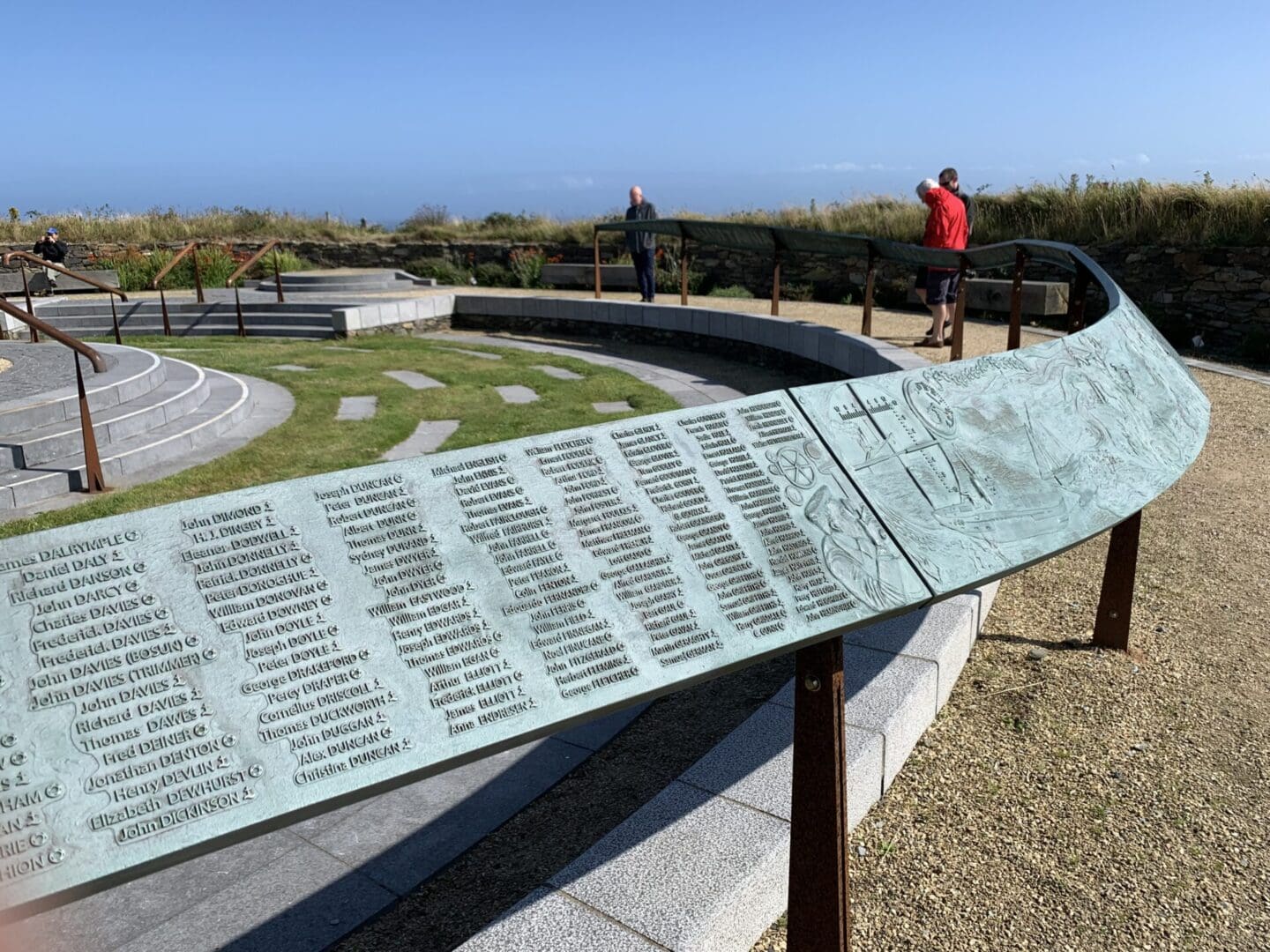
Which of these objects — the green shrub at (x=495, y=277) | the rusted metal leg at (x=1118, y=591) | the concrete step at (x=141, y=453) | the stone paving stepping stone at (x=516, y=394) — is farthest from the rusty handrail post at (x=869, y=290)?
the green shrub at (x=495, y=277)

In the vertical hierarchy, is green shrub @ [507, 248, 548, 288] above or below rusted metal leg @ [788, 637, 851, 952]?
above

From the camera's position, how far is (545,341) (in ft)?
47.1

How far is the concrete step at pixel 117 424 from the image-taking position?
7016mm

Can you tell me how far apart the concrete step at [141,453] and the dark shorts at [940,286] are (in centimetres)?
675

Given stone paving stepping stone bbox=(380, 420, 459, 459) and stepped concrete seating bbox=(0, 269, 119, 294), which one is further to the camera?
stepped concrete seating bbox=(0, 269, 119, 294)

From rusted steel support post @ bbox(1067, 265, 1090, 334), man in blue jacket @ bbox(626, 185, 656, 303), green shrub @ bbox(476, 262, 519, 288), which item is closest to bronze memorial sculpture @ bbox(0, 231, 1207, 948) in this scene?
rusted steel support post @ bbox(1067, 265, 1090, 334)

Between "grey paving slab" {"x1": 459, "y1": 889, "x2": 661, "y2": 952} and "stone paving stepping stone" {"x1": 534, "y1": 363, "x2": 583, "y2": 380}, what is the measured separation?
8430 millimetres

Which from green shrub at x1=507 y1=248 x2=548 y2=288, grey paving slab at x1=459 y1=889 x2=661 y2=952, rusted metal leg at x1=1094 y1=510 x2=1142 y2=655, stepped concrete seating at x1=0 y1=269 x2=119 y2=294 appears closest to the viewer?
grey paving slab at x1=459 y1=889 x2=661 y2=952

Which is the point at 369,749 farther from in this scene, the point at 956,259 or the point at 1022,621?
the point at 956,259

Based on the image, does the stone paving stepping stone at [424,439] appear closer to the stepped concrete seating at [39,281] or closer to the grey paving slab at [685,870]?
the grey paving slab at [685,870]

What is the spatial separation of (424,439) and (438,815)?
16.5ft

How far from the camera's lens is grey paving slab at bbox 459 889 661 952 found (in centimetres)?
223

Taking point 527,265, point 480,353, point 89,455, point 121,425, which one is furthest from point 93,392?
point 527,265

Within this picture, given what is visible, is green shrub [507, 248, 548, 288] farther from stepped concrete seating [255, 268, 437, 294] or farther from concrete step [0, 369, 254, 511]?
concrete step [0, 369, 254, 511]
